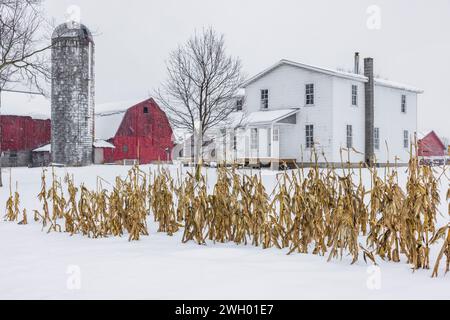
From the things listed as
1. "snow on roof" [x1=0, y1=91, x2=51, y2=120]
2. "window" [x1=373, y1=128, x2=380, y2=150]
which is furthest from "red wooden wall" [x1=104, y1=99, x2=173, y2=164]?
"window" [x1=373, y1=128, x2=380, y2=150]

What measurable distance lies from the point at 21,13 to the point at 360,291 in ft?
60.1

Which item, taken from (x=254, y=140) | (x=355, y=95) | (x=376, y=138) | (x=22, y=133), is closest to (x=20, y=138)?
(x=22, y=133)

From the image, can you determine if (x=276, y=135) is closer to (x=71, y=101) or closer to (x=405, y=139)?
(x=405, y=139)

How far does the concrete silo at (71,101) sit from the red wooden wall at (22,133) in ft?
22.3

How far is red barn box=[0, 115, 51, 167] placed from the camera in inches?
1368

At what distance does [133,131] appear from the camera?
38250 mm

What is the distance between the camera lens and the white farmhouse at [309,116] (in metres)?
25.4

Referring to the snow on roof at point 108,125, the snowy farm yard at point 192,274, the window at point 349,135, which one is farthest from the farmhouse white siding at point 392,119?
the snowy farm yard at point 192,274

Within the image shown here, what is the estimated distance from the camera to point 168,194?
19.9 feet

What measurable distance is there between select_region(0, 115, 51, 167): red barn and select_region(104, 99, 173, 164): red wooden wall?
562 cm

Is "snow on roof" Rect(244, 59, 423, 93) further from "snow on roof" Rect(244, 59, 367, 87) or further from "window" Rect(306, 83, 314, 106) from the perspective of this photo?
"window" Rect(306, 83, 314, 106)

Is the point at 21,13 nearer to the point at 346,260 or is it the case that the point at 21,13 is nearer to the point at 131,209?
the point at 131,209

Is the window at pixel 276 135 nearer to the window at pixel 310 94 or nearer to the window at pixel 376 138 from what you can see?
the window at pixel 310 94

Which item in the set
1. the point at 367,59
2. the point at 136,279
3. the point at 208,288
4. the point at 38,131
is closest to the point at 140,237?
the point at 136,279
